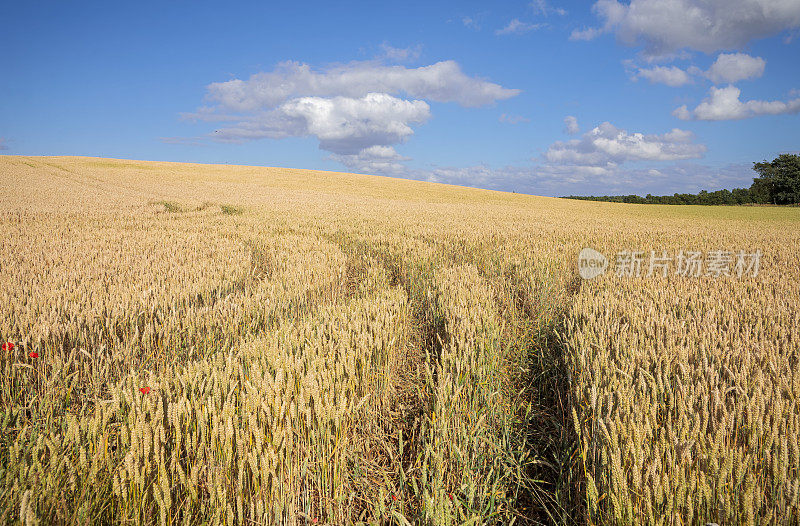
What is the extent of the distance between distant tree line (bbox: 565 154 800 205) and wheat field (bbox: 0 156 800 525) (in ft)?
193

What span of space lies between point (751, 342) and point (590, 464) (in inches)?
61.5

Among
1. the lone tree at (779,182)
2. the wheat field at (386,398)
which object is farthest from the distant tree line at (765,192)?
the wheat field at (386,398)

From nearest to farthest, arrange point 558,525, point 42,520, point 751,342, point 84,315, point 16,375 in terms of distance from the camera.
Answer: point 42,520 < point 558,525 < point 16,375 < point 751,342 < point 84,315

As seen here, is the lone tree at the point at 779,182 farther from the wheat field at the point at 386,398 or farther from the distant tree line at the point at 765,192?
the wheat field at the point at 386,398

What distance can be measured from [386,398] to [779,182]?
7037 centimetres

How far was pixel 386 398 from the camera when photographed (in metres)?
2.61

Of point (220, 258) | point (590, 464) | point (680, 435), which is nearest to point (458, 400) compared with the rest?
point (590, 464)

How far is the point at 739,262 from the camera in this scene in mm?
5828

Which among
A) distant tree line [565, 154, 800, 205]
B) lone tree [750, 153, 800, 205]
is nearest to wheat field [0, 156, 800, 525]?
distant tree line [565, 154, 800, 205]

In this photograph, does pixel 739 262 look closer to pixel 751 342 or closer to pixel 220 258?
pixel 751 342

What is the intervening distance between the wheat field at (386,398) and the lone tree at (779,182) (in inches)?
2513

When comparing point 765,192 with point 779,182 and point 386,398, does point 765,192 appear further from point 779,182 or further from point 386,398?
point 386,398

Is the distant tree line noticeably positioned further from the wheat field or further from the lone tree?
the wheat field

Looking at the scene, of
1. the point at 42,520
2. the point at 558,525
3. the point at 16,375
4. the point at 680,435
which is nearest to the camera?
the point at 42,520
